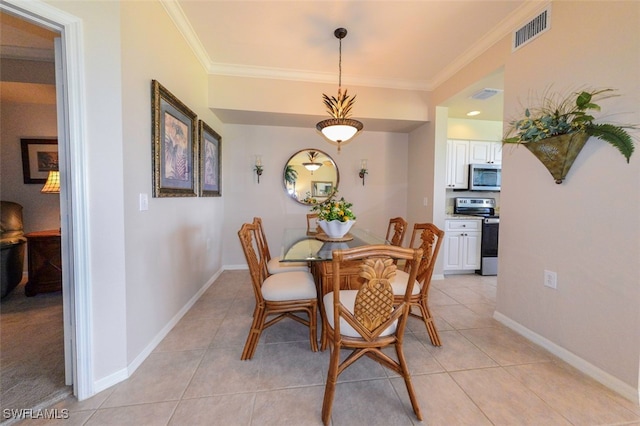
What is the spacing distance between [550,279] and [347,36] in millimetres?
2813

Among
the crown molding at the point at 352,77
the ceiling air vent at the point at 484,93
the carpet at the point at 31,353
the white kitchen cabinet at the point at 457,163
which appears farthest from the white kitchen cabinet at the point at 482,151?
the carpet at the point at 31,353

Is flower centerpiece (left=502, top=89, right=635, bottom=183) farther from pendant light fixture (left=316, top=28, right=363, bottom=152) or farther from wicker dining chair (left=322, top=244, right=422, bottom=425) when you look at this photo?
wicker dining chair (left=322, top=244, right=422, bottom=425)

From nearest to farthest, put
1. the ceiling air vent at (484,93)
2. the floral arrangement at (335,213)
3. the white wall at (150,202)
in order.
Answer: the white wall at (150,202) < the floral arrangement at (335,213) < the ceiling air vent at (484,93)

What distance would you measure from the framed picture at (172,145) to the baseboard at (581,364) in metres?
3.28

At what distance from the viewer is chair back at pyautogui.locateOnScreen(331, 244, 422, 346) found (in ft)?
3.51

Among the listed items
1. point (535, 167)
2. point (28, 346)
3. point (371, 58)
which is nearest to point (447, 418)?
point (535, 167)

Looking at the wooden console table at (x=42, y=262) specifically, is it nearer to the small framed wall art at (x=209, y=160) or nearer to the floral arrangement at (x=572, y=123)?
the small framed wall art at (x=209, y=160)

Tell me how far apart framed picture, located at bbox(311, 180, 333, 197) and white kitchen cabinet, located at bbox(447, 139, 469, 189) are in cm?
201

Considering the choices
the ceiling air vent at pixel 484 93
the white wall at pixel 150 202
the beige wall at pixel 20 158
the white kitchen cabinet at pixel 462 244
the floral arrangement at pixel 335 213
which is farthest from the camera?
the white kitchen cabinet at pixel 462 244

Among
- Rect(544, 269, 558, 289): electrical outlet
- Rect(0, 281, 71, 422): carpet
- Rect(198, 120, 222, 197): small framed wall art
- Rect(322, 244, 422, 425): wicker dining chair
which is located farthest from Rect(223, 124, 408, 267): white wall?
Rect(322, 244, 422, 425): wicker dining chair

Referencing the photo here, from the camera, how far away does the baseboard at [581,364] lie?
1.41 metres

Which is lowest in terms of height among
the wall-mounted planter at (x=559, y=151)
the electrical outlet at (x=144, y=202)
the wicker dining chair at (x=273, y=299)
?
the wicker dining chair at (x=273, y=299)

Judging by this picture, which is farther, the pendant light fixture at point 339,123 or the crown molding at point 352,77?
the pendant light fixture at point 339,123

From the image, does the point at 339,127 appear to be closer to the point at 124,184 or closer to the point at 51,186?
the point at 124,184
